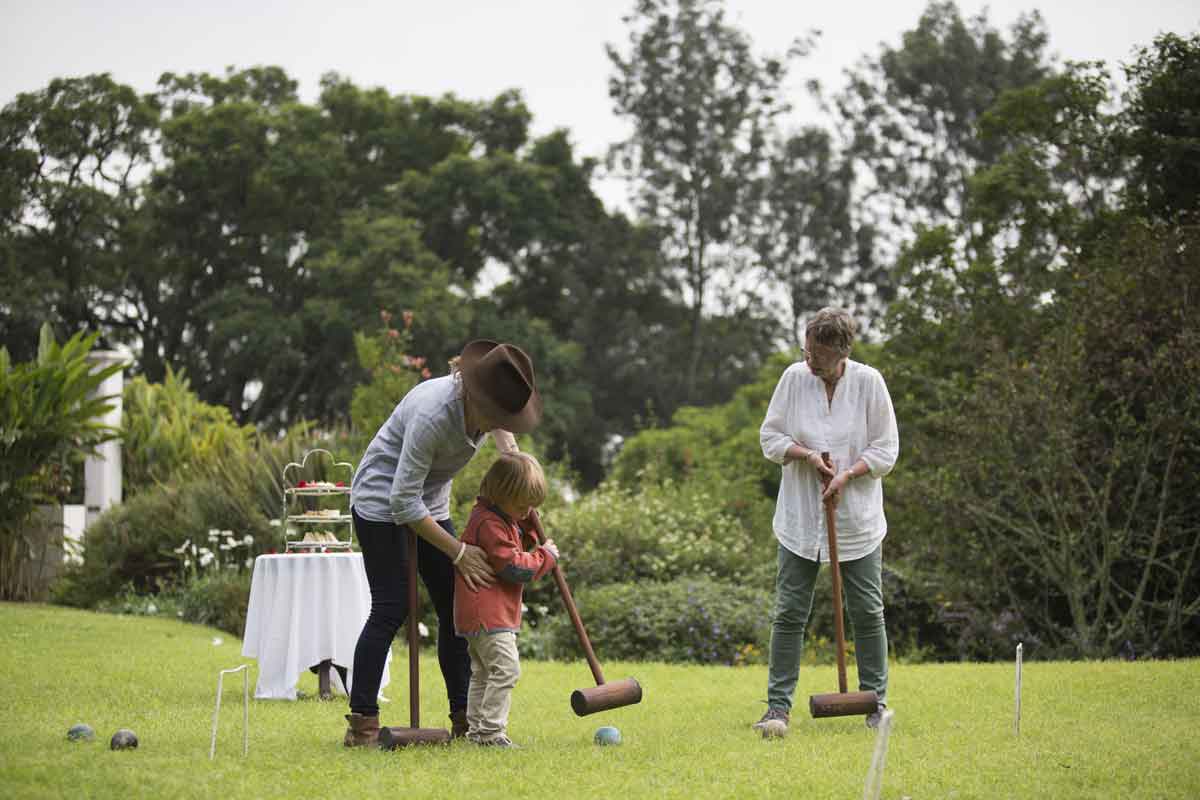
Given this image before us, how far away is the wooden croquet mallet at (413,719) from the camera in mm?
4875

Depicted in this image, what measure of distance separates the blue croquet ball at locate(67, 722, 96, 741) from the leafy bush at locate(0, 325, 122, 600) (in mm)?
7906

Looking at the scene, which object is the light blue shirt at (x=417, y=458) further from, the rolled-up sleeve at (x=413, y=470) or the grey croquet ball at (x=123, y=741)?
the grey croquet ball at (x=123, y=741)

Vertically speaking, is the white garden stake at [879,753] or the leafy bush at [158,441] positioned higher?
the leafy bush at [158,441]

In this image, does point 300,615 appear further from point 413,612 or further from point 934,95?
point 934,95

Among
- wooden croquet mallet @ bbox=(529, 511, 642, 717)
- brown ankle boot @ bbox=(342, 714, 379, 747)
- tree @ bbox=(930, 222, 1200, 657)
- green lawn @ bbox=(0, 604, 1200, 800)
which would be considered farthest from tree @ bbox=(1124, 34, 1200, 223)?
brown ankle boot @ bbox=(342, 714, 379, 747)

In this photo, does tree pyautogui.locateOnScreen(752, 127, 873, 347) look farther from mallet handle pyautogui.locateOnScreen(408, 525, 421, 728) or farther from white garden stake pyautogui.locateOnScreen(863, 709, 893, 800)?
white garden stake pyautogui.locateOnScreen(863, 709, 893, 800)

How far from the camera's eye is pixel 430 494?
5.05m

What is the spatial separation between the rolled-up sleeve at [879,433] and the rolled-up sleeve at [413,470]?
6.65 feet

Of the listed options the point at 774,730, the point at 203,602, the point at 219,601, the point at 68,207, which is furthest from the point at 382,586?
the point at 68,207

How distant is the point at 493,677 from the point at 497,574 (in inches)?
16.6

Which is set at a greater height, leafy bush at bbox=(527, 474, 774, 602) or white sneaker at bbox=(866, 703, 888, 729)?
leafy bush at bbox=(527, 474, 774, 602)

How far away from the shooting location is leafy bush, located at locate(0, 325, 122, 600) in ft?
39.9

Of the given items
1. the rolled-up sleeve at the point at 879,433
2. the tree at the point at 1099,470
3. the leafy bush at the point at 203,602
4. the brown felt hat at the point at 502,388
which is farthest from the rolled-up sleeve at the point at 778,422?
the leafy bush at the point at 203,602

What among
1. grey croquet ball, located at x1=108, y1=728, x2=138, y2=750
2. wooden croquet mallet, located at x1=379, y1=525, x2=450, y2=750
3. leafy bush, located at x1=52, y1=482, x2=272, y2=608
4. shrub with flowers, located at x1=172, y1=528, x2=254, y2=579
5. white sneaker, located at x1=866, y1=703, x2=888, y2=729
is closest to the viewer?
grey croquet ball, located at x1=108, y1=728, x2=138, y2=750
